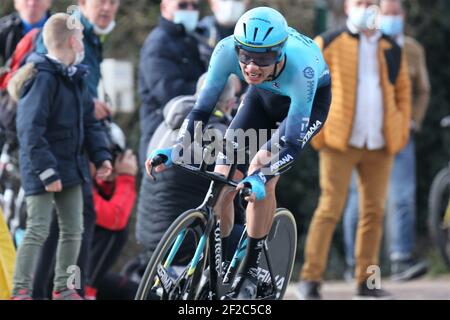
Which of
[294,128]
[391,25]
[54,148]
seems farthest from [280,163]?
[391,25]

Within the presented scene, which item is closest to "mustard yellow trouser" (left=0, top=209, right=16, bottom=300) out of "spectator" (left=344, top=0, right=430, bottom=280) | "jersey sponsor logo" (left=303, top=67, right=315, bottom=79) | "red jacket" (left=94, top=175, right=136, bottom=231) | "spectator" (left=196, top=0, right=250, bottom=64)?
"red jacket" (left=94, top=175, right=136, bottom=231)

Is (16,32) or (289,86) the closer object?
(289,86)

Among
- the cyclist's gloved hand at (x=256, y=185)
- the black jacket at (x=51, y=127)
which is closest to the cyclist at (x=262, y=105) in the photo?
the cyclist's gloved hand at (x=256, y=185)

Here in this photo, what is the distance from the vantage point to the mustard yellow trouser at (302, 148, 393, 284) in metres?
9.74

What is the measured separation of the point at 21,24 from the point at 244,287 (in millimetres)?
2932

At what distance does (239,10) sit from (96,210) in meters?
2.29

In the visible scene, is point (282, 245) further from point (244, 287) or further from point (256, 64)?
point (256, 64)

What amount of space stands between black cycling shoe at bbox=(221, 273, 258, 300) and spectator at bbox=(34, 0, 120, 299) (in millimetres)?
1261

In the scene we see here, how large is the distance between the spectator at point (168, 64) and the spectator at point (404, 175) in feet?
6.86

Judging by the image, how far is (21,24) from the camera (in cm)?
964

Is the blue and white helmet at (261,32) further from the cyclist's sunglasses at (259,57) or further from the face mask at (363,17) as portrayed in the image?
the face mask at (363,17)

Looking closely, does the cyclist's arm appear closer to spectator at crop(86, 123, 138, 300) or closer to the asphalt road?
spectator at crop(86, 123, 138, 300)
